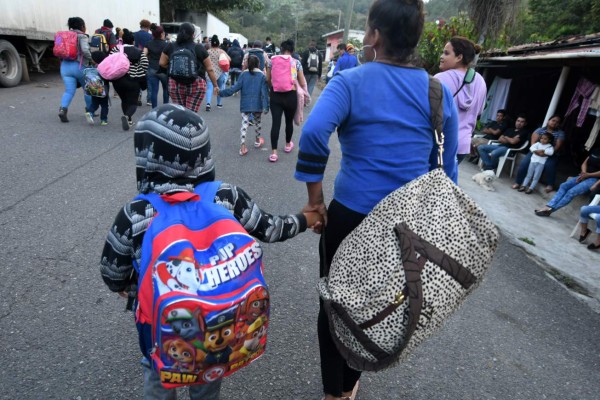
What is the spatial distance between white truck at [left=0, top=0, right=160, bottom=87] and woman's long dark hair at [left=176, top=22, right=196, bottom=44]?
580 cm

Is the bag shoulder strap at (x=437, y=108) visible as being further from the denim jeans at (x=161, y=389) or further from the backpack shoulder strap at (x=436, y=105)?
the denim jeans at (x=161, y=389)

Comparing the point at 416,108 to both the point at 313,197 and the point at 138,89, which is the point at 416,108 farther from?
the point at 138,89

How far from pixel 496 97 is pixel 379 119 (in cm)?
1012

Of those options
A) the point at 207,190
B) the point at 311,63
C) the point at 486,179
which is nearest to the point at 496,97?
the point at 486,179

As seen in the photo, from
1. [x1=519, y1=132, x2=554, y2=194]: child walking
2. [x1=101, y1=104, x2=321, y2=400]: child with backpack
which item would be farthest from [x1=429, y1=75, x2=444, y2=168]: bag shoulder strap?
[x1=519, y1=132, x2=554, y2=194]: child walking

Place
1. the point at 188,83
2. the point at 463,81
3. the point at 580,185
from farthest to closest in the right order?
the point at 188,83, the point at 580,185, the point at 463,81

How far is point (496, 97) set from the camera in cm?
1013

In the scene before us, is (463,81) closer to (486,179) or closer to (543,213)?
(543,213)

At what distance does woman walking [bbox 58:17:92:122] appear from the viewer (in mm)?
6621

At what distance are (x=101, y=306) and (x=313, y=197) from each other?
1.77 metres


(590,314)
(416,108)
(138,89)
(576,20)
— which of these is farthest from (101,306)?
(576,20)

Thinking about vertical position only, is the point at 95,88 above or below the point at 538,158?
above

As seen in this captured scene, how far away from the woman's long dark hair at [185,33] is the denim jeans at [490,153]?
19.2ft

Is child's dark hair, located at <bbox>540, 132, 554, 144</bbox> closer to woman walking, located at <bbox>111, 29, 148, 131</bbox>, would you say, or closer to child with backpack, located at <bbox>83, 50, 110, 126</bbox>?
woman walking, located at <bbox>111, 29, 148, 131</bbox>
